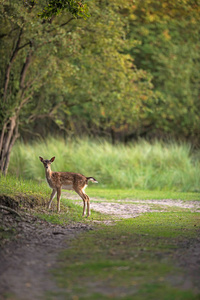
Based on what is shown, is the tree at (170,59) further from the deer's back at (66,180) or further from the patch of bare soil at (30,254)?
the patch of bare soil at (30,254)

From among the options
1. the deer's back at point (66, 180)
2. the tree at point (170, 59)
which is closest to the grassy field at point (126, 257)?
the deer's back at point (66, 180)

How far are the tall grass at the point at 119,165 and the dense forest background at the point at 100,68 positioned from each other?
1326mm

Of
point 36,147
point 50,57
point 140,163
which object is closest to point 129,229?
point 50,57

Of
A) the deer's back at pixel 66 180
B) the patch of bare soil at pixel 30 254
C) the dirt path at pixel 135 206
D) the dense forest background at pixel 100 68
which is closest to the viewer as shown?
the patch of bare soil at pixel 30 254

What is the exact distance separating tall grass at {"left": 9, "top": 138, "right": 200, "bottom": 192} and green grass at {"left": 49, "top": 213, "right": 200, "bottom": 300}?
11.2m

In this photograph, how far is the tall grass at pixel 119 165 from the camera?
22000 mm

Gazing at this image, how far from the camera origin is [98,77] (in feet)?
77.7

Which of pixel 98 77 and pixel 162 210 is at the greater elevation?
pixel 98 77

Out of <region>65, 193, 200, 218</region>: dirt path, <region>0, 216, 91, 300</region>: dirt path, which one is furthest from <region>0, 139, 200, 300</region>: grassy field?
<region>65, 193, 200, 218</region>: dirt path

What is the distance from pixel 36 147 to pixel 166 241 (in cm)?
1688

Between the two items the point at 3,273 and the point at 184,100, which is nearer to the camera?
the point at 3,273

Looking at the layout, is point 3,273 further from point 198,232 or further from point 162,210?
point 162,210

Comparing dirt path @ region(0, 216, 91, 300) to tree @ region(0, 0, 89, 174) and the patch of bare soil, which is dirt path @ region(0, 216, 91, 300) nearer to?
the patch of bare soil

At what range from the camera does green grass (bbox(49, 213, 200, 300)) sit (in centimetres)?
578
